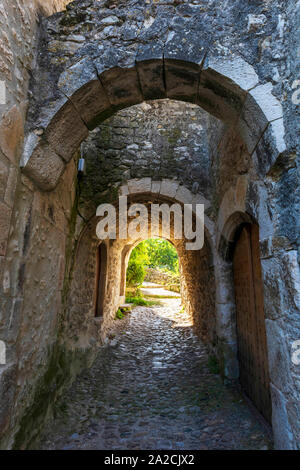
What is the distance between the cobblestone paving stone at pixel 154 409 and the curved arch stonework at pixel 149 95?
6.73 feet

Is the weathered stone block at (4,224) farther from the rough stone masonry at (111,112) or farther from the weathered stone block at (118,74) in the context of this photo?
the weathered stone block at (118,74)

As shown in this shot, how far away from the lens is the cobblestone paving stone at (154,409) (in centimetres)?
203

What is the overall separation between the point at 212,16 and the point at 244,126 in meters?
0.78

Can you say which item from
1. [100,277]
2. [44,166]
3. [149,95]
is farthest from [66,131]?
[100,277]

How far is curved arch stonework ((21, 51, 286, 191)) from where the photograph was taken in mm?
1604

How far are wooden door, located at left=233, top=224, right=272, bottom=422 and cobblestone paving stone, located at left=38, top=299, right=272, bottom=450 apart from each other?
19 centimetres

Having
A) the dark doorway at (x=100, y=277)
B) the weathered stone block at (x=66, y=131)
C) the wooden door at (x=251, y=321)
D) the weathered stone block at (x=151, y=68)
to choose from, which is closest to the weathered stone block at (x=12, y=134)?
the weathered stone block at (x=66, y=131)

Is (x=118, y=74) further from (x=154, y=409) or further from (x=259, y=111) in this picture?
(x=154, y=409)

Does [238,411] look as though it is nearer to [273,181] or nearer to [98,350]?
[273,181]

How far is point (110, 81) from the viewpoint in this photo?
1.87m

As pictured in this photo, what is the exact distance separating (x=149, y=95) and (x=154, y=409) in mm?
2973

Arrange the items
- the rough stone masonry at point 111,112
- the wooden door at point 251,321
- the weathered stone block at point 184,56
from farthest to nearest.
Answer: the wooden door at point 251,321 < the weathered stone block at point 184,56 < the rough stone masonry at point 111,112

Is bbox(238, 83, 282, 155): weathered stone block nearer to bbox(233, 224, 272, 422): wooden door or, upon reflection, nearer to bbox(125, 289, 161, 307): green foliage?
bbox(233, 224, 272, 422): wooden door

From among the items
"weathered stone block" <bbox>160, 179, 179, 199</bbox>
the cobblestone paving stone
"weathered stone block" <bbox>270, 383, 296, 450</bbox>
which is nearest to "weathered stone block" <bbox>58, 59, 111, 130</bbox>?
"weathered stone block" <bbox>160, 179, 179, 199</bbox>
